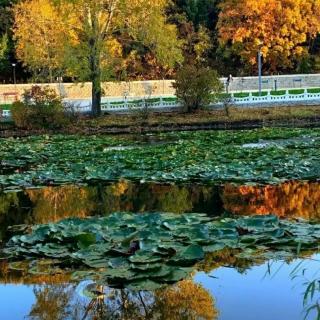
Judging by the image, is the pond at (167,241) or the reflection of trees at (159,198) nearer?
the pond at (167,241)

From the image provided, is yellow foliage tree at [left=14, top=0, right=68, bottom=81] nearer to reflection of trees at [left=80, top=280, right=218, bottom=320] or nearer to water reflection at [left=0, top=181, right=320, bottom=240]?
water reflection at [left=0, top=181, right=320, bottom=240]

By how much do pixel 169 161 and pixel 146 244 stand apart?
796cm

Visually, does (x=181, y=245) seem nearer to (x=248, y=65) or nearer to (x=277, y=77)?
(x=277, y=77)

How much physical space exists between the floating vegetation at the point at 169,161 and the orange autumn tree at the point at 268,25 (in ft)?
85.0

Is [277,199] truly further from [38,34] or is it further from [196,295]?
[38,34]

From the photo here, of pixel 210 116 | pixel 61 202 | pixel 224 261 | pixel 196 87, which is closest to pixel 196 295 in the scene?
pixel 224 261

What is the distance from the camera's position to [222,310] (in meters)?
6.08

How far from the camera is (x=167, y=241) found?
7664 millimetres

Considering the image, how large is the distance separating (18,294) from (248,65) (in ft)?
150

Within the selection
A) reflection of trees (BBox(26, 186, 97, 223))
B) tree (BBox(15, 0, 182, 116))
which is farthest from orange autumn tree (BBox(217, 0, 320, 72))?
reflection of trees (BBox(26, 186, 97, 223))

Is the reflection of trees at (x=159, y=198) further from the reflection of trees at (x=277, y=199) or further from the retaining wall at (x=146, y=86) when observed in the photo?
the retaining wall at (x=146, y=86)

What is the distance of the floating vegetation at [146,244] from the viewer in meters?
6.84

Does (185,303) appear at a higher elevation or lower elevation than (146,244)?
lower

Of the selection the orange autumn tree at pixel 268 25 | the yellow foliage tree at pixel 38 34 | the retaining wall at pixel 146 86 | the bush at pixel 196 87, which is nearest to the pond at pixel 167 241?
the bush at pixel 196 87
